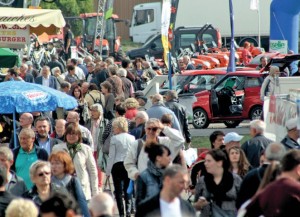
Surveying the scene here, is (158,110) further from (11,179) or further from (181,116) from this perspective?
(11,179)

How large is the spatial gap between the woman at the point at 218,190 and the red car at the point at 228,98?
17.5 meters

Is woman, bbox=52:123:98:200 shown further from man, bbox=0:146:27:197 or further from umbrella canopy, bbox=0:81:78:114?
umbrella canopy, bbox=0:81:78:114

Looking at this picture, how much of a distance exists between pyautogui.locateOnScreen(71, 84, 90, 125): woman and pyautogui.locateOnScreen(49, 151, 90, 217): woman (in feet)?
27.2

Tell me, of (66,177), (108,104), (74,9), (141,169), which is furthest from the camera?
(74,9)

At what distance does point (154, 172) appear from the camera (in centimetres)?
1264

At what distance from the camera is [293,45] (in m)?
38.9

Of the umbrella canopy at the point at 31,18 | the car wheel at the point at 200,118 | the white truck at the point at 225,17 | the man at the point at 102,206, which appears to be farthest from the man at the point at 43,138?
the white truck at the point at 225,17

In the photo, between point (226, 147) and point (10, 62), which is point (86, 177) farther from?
point (10, 62)

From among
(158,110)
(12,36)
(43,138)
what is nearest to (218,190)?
(43,138)

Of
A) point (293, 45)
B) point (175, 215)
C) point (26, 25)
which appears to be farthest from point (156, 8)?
point (175, 215)

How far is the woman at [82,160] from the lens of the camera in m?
14.9

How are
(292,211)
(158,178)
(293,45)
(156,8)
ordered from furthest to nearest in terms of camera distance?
(156,8) < (293,45) < (158,178) < (292,211)

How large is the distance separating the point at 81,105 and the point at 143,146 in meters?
7.40

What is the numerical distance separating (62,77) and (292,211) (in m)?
18.7
